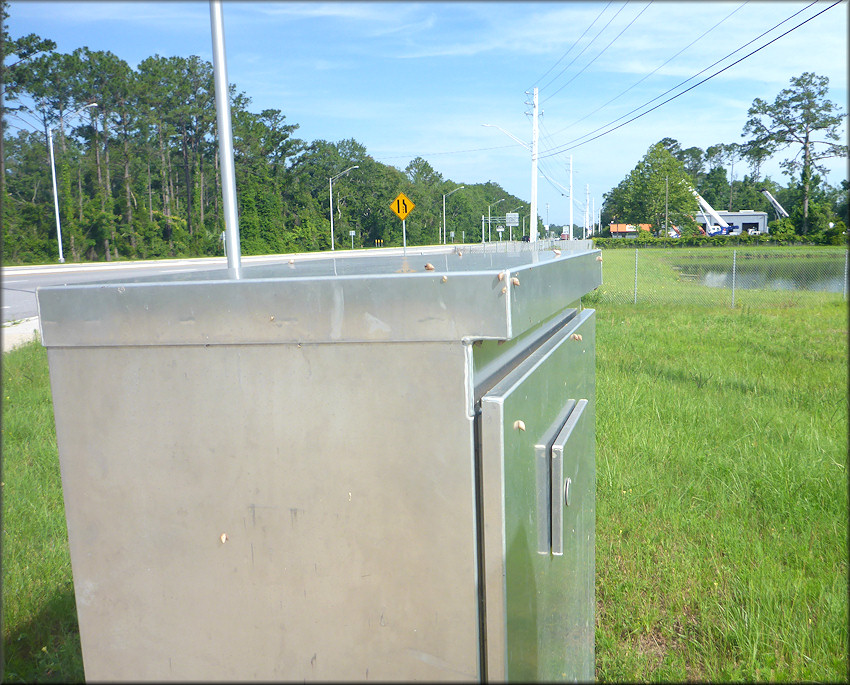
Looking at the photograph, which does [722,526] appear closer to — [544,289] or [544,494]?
[544,494]

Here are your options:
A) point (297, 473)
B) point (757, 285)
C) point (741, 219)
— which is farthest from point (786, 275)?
point (741, 219)

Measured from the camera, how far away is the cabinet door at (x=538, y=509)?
103 cm

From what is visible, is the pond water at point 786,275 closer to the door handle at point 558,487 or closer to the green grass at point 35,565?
the green grass at point 35,565

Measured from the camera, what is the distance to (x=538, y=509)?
1.29 m

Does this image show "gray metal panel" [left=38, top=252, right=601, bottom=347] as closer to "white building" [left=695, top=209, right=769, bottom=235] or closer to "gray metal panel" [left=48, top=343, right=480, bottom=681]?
"gray metal panel" [left=48, top=343, right=480, bottom=681]

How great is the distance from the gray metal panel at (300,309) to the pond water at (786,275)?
16.8 metres

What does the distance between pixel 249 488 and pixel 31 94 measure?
113 feet

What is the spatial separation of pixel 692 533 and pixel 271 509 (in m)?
3.33

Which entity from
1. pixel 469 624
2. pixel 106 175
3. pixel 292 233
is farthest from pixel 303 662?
pixel 292 233

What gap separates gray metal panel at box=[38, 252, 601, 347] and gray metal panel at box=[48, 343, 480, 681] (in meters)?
0.03

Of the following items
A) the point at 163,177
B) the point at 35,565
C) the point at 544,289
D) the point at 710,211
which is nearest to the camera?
the point at 544,289

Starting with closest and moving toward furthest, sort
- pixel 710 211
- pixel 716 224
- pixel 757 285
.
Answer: pixel 757 285 → pixel 710 211 → pixel 716 224

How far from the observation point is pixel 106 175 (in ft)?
137

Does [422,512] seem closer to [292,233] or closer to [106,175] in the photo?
[106,175]
